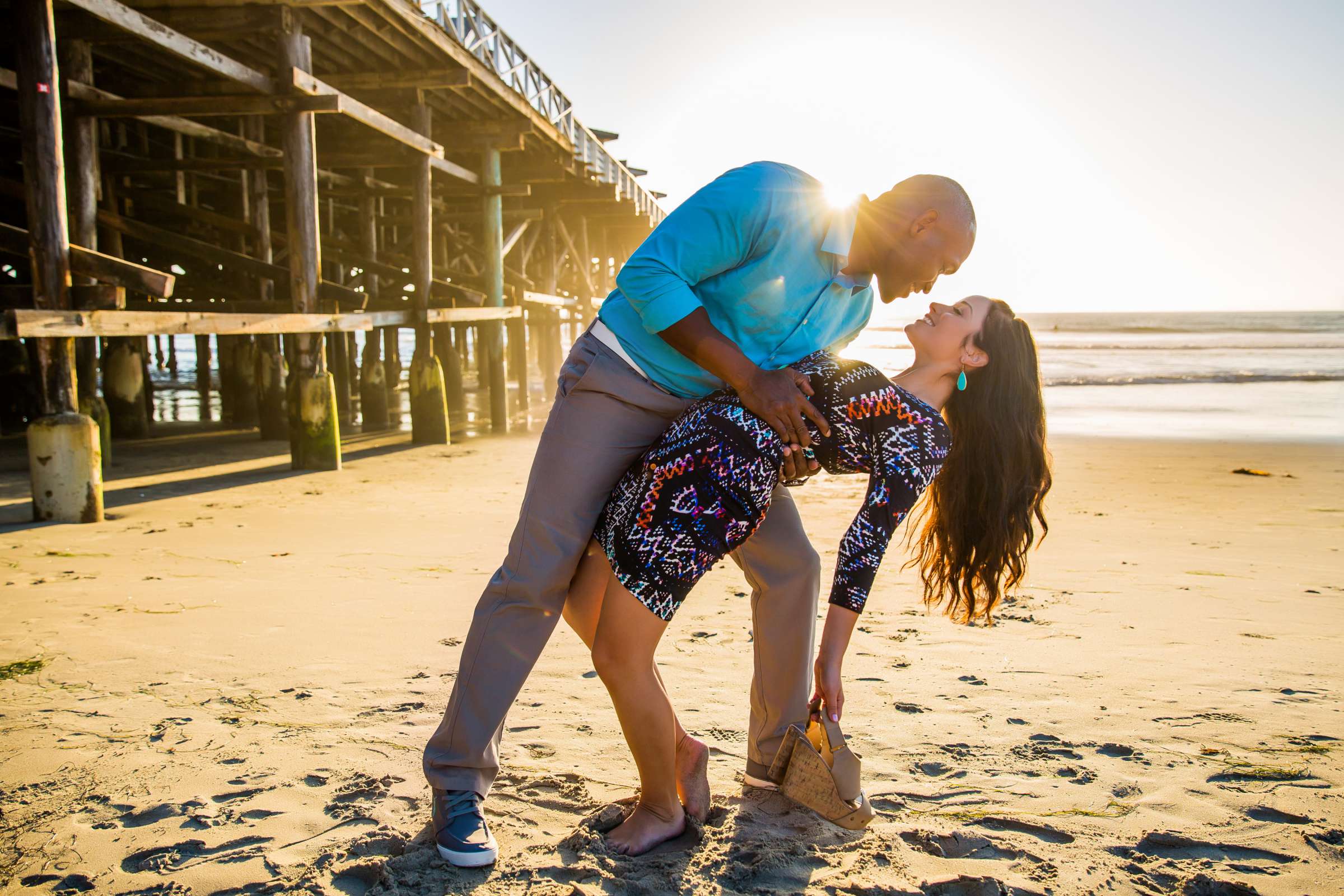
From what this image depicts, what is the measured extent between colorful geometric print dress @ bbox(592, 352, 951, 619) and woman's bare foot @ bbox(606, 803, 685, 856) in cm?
51

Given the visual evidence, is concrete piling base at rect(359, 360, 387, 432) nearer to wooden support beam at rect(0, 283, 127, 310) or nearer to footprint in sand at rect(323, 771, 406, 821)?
wooden support beam at rect(0, 283, 127, 310)

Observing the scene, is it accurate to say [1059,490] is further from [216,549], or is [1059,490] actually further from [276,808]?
[276,808]

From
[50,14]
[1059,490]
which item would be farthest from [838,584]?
[1059,490]

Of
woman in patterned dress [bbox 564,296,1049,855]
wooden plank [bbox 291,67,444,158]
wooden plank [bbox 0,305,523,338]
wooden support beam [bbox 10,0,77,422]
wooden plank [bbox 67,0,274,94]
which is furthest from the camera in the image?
wooden plank [bbox 291,67,444,158]

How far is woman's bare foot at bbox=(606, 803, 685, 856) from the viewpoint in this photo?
2186 millimetres

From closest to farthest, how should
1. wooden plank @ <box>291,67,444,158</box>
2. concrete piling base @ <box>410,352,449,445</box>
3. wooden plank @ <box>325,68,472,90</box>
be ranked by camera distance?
1. wooden plank @ <box>291,67,444,158</box>
2. wooden plank @ <box>325,68,472,90</box>
3. concrete piling base @ <box>410,352,449,445</box>

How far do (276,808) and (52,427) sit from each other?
4.55 metres

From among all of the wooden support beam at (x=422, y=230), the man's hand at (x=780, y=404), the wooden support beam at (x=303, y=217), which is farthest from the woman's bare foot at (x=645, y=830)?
the wooden support beam at (x=422, y=230)

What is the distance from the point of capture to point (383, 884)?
2.01m

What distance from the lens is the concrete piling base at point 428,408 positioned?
34.5 feet

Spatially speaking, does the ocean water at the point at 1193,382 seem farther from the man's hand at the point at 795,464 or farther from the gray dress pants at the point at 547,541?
the gray dress pants at the point at 547,541

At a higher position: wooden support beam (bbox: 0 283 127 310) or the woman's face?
wooden support beam (bbox: 0 283 127 310)

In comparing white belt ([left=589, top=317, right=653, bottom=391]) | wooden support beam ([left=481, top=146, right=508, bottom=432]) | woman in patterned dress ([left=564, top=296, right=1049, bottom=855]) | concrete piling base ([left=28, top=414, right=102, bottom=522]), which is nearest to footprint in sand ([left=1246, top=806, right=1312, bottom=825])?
woman in patterned dress ([left=564, top=296, right=1049, bottom=855])

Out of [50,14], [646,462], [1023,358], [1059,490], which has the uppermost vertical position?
[50,14]
